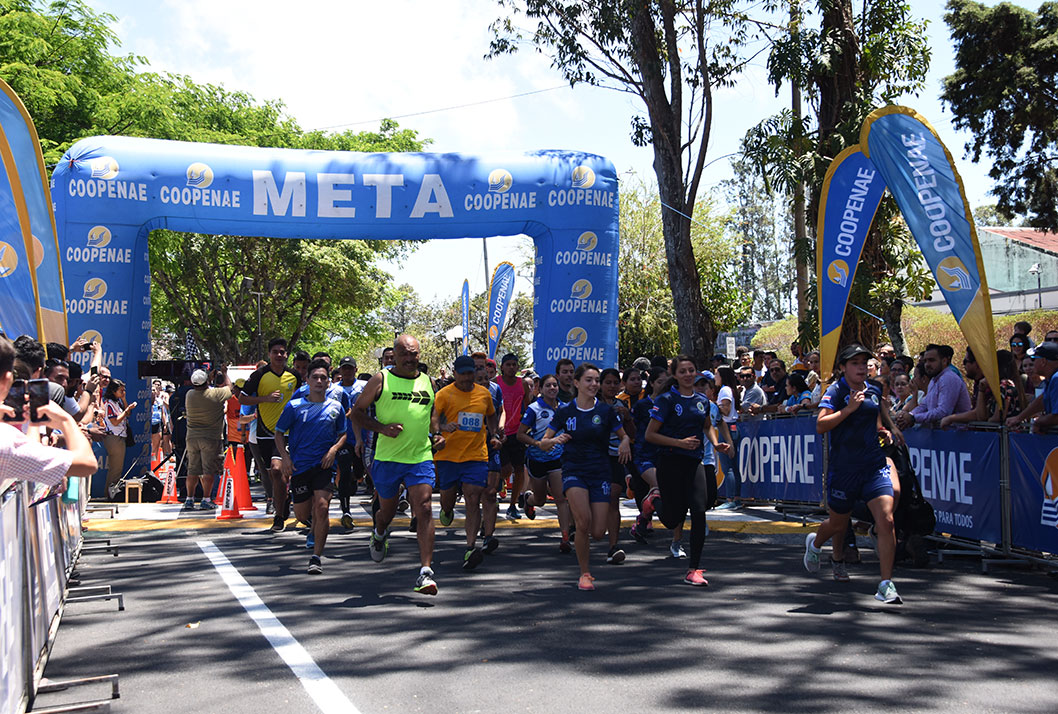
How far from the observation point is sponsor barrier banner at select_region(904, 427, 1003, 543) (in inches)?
369

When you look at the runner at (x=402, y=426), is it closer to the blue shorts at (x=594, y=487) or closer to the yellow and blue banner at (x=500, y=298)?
the blue shorts at (x=594, y=487)

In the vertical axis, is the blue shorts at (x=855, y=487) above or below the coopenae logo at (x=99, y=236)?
below

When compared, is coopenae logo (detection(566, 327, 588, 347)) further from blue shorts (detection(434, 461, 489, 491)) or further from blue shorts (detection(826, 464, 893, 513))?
blue shorts (detection(826, 464, 893, 513))

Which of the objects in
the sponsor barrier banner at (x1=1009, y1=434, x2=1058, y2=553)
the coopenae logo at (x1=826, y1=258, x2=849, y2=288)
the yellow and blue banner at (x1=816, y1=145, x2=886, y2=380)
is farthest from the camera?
the coopenae logo at (x1=826, y1=258, x2=849, y2=288)

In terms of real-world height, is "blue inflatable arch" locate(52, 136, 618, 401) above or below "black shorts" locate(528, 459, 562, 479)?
above

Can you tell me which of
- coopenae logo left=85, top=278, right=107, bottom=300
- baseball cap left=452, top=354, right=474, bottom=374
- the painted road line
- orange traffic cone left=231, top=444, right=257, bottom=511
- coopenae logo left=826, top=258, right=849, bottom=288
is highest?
coopenae logo left=85, top=278, right=107, bottom=300

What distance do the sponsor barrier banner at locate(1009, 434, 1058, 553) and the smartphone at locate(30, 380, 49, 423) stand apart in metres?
7.41

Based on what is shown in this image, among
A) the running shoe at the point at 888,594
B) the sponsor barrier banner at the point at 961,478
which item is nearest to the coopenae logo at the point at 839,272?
the sponsor barrier banner at the point at 961,478

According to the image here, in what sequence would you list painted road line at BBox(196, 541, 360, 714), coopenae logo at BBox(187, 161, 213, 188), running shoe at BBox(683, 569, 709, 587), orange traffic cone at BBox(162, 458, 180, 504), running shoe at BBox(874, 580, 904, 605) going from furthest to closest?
1. orange traffic cone at BBox(162, 458, 180, 504)
2. coopenae logo at BBox(187, 161, 213, 188)
3. running shoe at BBox(683, 569, 709, 587)
4. running shoe at BBox(874, 580, 904, 605)
5. painted road line at BBox(196, 541, 360, 714)

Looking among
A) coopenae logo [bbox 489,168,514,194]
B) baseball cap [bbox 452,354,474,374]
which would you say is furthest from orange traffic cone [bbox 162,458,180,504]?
baseball cap [bbox 452,354,474,374]

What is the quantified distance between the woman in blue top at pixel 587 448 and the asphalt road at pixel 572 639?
578 mm

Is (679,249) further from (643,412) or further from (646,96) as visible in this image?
(643,412)

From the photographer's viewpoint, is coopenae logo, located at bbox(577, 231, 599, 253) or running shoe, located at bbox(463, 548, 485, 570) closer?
running shoe, located at bbox(463, 548, 485, 570)

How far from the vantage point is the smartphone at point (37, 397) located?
4.41m
